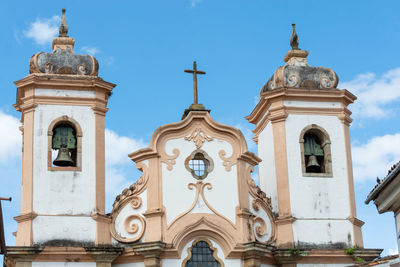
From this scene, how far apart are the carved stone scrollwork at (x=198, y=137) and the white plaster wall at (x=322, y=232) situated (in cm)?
323

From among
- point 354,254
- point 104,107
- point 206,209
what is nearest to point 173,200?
point 206,209

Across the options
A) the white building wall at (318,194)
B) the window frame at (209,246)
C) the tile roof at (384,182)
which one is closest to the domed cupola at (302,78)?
the white building wall at (318,194)

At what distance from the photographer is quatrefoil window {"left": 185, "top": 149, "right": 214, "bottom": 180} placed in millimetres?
23938

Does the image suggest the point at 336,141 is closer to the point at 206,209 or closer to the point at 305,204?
the point at 305,204

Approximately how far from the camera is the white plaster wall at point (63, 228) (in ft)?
74.9

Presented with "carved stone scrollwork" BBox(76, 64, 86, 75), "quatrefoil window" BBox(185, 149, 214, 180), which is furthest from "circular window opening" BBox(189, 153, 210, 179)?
"carved stone scrollwork" BBox(76, 64, 86, 75)

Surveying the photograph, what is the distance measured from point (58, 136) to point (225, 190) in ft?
15.0

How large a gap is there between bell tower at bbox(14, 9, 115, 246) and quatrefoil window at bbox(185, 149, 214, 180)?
2.27 meters

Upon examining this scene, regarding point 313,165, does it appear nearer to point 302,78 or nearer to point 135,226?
point 302,78

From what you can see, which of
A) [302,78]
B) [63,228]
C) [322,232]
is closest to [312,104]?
[302,78]

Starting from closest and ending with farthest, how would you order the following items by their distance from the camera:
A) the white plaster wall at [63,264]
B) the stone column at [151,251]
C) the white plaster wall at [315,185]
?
the white plaster wall at [63,264], the stone column at [151,251], the white plaster wall at [315,185]

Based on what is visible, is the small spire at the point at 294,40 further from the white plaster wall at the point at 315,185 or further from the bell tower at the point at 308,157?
the white plaster wall at the point at 315,185

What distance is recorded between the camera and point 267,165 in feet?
85.0

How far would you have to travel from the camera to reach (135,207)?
2361cm
